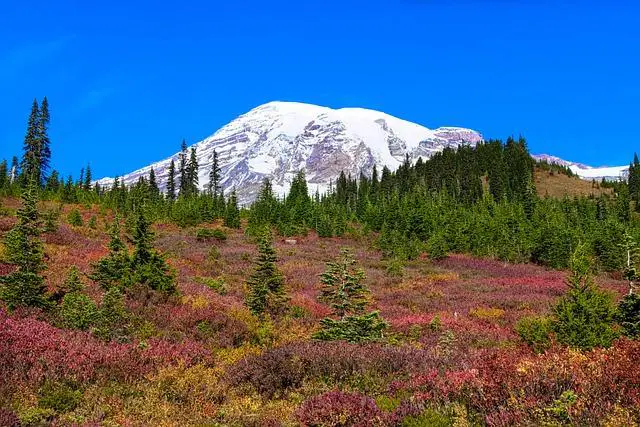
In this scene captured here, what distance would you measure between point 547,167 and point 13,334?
164404mm

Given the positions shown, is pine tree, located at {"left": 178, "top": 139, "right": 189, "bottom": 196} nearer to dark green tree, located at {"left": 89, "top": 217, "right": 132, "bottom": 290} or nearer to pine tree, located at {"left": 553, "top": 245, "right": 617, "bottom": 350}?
dark green tree, located at {"left": 89, "top": 217, "right": 132, "bottom": 290}

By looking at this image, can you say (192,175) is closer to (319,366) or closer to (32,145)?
(32,145)

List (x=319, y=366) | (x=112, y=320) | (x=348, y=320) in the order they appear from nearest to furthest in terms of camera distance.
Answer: (x=319, y=366) → (x=112, y=320) → (x=348, y=320)

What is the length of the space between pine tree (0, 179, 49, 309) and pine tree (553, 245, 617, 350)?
13859mm

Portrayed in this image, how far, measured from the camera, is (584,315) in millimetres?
11516

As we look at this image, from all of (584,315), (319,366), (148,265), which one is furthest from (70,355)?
(584,315)

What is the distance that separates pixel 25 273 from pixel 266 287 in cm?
768

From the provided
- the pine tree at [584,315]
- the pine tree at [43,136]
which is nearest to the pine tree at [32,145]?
the pine tree at [43,136]

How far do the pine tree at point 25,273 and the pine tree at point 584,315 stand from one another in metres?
13.9

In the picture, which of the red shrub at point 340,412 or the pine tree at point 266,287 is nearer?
the red shrub at point 340,412

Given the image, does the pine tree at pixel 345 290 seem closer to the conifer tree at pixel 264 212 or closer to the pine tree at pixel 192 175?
the conifer tree at pixel 264 212

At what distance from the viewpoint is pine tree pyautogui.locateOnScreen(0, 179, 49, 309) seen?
12.3m

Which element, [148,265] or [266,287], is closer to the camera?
[148,265]

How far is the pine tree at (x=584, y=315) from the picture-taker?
11.1 meters
